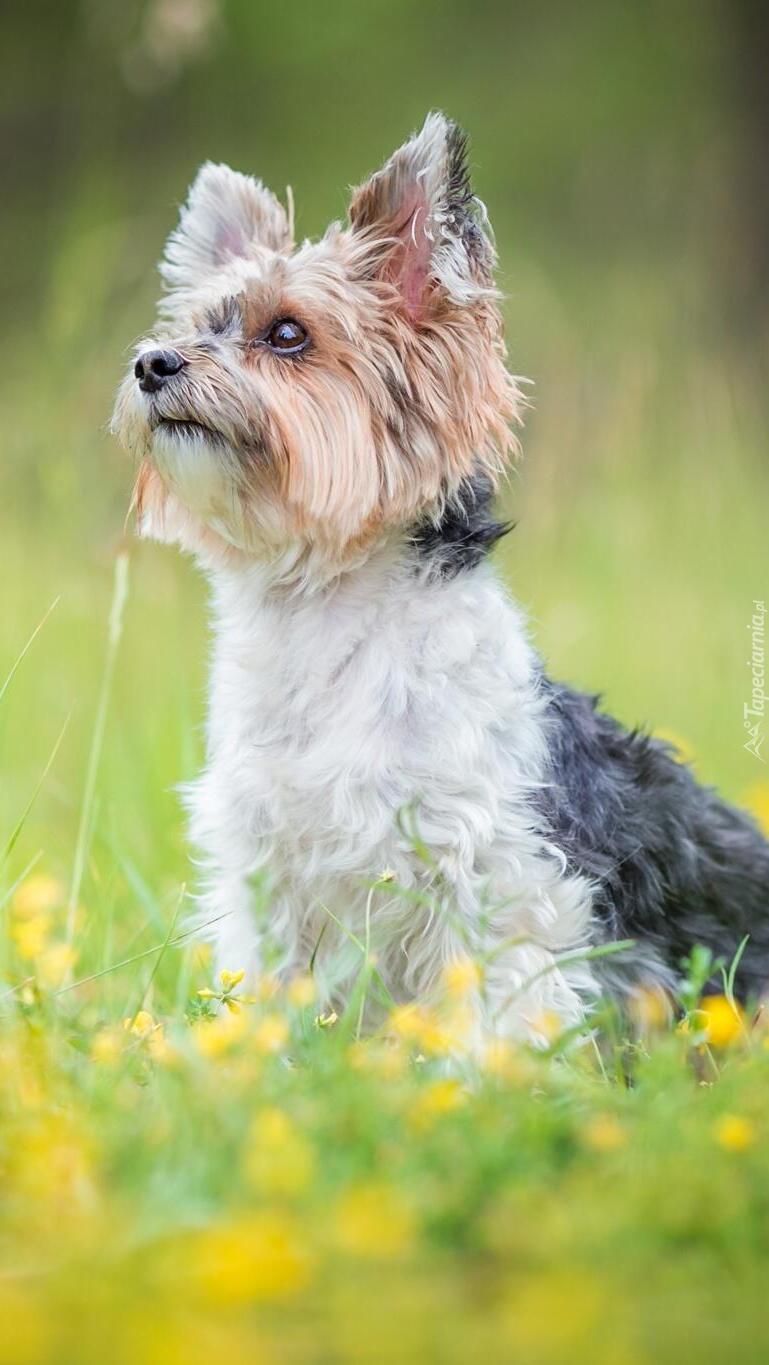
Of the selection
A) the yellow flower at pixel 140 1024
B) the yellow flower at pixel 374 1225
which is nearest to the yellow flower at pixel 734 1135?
the yellow flower at pixel 374 1225

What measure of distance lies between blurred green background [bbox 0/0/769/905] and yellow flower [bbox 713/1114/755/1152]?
1.74 meters

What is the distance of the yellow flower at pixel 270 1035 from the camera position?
7.72ft

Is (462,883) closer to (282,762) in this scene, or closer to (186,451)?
(282,762)

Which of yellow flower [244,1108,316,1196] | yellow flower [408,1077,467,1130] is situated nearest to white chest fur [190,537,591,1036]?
yellow flower [408,1077,467,1130]

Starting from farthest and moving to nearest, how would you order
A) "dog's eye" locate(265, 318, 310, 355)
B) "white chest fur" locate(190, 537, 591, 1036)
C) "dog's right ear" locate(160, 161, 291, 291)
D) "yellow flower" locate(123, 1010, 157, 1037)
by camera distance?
"dog's right ear" locate(160, 161, 291, 291) < "dog's eye" locate(265, 318, 310, 355) < "white chest fur" locate(190, 537, 591, 1036) < "yellow flower" locate(123, 1010, 157, 1037)

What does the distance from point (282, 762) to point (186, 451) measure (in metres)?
0.66

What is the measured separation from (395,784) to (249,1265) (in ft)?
4.69

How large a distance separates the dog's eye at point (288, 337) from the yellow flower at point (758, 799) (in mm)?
2474

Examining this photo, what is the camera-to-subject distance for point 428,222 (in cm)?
335

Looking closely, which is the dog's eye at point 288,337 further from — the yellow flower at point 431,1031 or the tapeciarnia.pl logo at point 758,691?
the tapeciarnia.pl logo at point 758,691

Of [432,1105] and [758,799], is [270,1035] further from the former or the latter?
[758,799]

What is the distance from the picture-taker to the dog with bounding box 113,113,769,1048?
125 inches

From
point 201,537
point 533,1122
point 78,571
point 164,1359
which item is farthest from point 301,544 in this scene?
point 78,571

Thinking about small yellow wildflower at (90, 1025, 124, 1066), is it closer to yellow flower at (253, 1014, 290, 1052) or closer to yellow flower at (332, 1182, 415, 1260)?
yellow flower at (253, 1014, 290, 1052)
